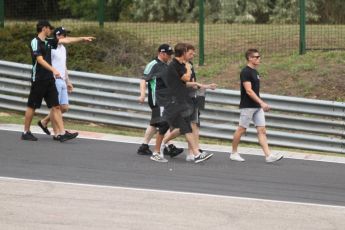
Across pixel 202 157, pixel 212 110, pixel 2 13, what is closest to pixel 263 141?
pixel 202 157

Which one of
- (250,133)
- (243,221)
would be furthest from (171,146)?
(243,221)

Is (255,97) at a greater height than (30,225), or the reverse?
(255,97)

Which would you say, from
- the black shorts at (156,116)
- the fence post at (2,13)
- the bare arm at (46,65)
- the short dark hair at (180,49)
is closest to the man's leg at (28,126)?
the bare arm at (46,65)

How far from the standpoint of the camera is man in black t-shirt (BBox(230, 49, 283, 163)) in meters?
12.0

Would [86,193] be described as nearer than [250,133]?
Yes

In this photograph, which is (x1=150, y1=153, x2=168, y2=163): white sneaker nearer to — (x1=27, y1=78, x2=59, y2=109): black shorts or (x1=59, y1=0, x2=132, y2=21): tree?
(x1=27, y1=78, x2=59, y2=109): black shorts

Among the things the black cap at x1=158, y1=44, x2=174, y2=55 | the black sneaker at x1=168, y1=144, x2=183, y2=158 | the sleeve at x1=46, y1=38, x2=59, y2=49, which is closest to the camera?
the black cap at x1=158, y1=44, x2=174, y2=55

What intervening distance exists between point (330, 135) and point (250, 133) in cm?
123

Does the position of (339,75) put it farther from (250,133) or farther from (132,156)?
(132,156)

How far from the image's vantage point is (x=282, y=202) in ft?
31.8

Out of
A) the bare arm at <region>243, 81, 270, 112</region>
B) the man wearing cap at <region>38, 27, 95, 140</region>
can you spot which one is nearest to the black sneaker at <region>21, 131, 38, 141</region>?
the man wearing cap at <region>38, 27, 95, 140</region>

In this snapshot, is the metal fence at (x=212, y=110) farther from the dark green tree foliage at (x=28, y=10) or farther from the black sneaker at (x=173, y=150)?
the dark green tree foliage at (x=28, y=10)

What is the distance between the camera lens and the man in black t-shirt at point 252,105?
39.3 ft

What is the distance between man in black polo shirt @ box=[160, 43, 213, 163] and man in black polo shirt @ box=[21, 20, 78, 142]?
1.75m
